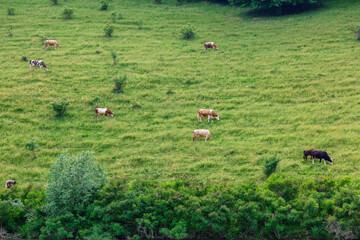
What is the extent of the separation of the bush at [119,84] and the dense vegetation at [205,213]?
15.8m

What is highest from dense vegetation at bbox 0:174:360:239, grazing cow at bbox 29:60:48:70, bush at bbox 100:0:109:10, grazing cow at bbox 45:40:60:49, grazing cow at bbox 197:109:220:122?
bush at bbox 100:0:109:10

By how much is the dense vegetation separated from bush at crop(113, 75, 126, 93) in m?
15.8

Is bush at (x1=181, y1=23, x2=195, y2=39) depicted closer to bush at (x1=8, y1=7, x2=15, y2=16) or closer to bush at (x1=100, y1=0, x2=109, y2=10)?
bush at (x1=100, y1=0, x2=109, y2=10)

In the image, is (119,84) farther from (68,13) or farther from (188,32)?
(68,13)

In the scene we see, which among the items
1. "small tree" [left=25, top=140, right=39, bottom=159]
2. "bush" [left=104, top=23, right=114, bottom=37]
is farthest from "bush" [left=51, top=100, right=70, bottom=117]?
"bush" [left=104, top=23, right=114, bottom=37]

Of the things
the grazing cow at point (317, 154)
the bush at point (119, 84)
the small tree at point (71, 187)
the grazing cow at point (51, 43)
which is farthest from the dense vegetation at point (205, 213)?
the grazing cow at point (51, 43)

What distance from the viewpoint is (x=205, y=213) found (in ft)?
51.1

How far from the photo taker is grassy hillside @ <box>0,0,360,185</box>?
22672mm

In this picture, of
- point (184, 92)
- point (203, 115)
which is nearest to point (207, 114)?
point (203, 115)

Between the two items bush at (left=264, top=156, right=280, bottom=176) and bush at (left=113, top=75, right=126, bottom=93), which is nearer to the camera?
bush at (left=264, top=156, right=280, bottom=176)

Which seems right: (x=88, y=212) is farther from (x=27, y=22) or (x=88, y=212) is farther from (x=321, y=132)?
(x=27, y=22)

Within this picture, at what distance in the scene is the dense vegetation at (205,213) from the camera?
14.9 metres

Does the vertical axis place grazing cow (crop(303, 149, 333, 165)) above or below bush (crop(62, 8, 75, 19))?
below

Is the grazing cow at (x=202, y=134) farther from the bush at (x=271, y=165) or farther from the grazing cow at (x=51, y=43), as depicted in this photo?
the grazing cow at (x=51, y=43)
